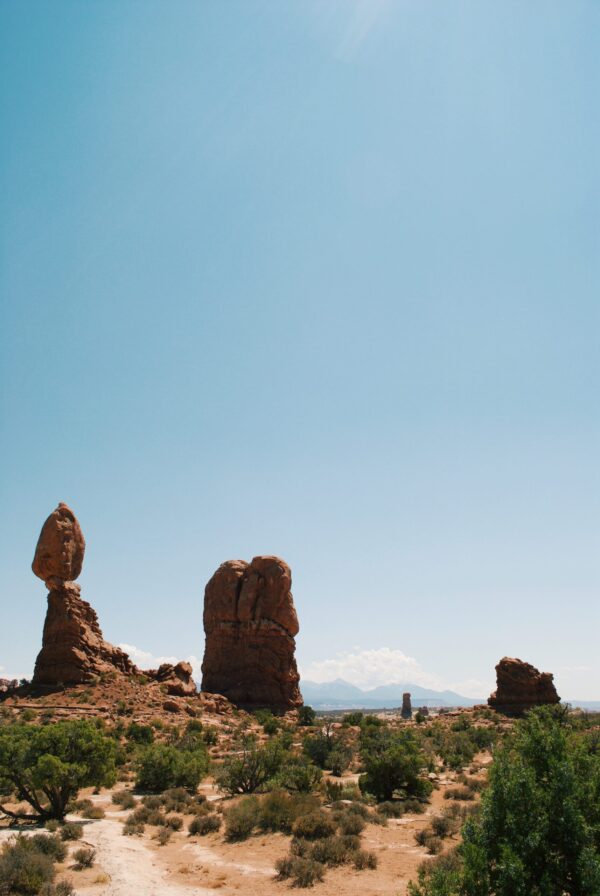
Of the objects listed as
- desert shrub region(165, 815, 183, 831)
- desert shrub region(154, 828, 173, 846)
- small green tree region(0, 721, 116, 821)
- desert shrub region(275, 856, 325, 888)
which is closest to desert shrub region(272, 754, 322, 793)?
desert shrub region(165, 815, 183, 831)

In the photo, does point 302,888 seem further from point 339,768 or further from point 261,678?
point 261,678

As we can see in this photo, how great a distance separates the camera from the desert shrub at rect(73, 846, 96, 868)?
12.0 metres

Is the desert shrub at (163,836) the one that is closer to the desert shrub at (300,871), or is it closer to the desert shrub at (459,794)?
the desert shrub at (300,871)

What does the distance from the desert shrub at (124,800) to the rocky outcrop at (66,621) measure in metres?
23.8

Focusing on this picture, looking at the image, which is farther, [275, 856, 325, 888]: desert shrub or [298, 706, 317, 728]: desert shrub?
[298, 706, 317, 728]: desert shrub

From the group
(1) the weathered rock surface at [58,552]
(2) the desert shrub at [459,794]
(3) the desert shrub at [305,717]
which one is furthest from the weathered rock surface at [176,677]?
(2) the desert shrub at [459,794]

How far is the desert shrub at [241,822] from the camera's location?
15.0 m

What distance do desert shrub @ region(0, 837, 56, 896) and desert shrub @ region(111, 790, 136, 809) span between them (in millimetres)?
7187

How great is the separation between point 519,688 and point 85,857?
51.6 metres

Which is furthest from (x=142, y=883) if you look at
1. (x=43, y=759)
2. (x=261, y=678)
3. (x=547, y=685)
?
(x=547, y=685)

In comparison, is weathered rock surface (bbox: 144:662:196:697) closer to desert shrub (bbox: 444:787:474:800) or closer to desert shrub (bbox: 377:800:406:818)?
desert shrub (bbox: 444:787:474:800)

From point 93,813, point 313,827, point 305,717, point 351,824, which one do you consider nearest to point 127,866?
point 313,827

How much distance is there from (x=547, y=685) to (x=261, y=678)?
28132mm

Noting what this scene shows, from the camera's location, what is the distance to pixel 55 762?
605 inches
